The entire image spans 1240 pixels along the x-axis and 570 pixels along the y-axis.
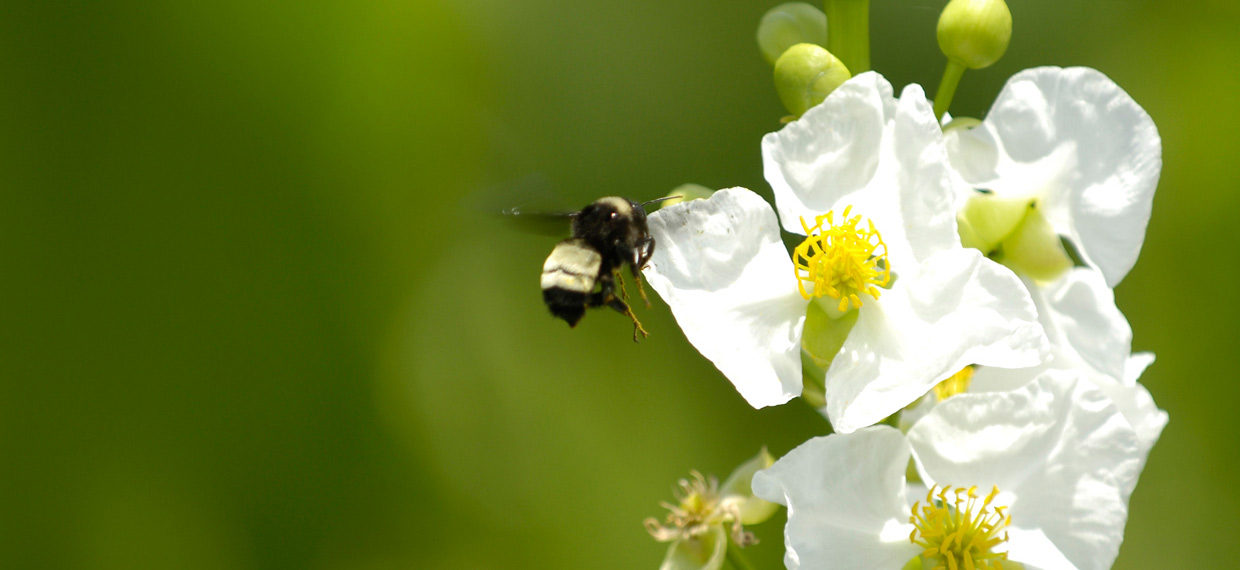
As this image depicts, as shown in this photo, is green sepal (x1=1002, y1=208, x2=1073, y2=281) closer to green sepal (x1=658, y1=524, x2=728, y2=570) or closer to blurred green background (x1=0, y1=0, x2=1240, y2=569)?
green sepal (x1=658, y1=524, x2=728, y2=570)

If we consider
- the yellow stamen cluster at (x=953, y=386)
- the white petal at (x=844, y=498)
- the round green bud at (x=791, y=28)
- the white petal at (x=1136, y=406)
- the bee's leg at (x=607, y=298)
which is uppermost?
the round green bud at (x=791, y=28)

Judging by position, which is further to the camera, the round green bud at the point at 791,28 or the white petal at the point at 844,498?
the round green bud at the point at 791,28

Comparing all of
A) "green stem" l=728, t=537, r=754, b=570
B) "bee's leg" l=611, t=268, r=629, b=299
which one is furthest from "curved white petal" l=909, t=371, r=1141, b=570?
"bee's leg" l=611, t=268, r=629, b=299

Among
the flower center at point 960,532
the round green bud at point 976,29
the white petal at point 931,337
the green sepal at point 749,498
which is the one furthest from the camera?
the green sepal at point 749,498

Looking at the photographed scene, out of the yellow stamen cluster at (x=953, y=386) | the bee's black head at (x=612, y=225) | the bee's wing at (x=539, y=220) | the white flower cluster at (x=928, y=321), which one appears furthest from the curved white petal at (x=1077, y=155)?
the bee's wing at (x=539, y=220)

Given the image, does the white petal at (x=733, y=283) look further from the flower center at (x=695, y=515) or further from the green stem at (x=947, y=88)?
the flower center at (x=695, y=515)

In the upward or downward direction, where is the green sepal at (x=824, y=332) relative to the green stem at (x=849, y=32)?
downward

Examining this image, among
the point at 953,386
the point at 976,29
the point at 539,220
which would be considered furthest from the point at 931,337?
the point at 539,220
